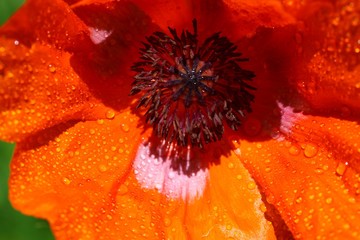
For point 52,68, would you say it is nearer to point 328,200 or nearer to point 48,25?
point 48,25

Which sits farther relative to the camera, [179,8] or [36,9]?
[179,8]

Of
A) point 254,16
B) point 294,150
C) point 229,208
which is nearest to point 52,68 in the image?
point 254,16

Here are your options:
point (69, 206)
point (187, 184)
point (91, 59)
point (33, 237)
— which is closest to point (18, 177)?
point (69, 206)

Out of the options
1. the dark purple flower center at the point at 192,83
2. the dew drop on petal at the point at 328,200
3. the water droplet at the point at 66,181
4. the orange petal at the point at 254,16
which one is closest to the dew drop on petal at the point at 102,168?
the water droplet at the point at 66,181

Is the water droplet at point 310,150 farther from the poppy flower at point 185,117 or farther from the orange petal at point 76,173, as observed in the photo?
the orange petal at point 76,173

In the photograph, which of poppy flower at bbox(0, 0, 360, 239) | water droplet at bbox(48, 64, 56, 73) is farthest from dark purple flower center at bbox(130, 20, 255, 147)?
water droplet at bbox(48, 64, 56, 73)

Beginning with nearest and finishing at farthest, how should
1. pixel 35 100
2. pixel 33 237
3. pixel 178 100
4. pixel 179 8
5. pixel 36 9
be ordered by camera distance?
1. pixel 36 9
2. pixel 35 100
3. pixel 179 8
4. pixel 178 100
5. pixel 33 237

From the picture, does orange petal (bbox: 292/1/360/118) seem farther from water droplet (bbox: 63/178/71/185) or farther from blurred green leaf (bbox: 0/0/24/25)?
blurred green leaf (bbox: 0/0/24/25)

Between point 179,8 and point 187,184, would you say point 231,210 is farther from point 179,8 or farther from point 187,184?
point 179,8
